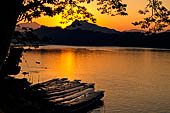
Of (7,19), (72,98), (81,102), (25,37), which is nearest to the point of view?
(7,19)

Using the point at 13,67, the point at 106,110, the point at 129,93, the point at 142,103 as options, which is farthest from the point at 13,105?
the point at 129,93

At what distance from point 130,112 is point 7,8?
28.8 m

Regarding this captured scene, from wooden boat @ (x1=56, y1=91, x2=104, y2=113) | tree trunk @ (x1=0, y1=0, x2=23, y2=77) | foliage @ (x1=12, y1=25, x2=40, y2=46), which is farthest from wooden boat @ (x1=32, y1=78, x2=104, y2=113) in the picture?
tree trunk @ (x1=0, y1=0, x2=23, y2=77)

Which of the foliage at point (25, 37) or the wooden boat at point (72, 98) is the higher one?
the foliage at point (25, 37)

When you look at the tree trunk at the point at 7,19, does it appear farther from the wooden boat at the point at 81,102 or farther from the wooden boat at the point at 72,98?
the wooden boat at the point at 81,102

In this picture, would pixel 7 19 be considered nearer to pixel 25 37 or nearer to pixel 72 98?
Answer: pixel 25 37

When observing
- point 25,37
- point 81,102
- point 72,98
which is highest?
point 25,37

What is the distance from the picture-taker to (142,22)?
37.2 feet

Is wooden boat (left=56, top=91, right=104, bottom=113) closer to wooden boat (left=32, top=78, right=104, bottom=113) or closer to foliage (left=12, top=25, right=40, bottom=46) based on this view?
wooden boat (left=32, top=78, right=104, bottom=113)

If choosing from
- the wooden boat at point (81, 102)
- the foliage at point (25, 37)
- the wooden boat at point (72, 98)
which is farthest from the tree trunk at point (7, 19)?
the wooden boat at point (81, 102)

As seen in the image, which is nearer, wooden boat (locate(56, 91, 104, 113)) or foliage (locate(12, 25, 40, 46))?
foliage (locate(12, 25, 40, 46))

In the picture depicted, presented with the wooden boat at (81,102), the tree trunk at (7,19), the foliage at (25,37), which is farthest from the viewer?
the wooden boat at (81,102)

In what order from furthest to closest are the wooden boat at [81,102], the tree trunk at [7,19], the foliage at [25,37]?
the wooden boat at [81,102] < the foliage at [25,37] < the tree trunk at [7,19]

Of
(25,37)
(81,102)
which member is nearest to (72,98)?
(81,102)
